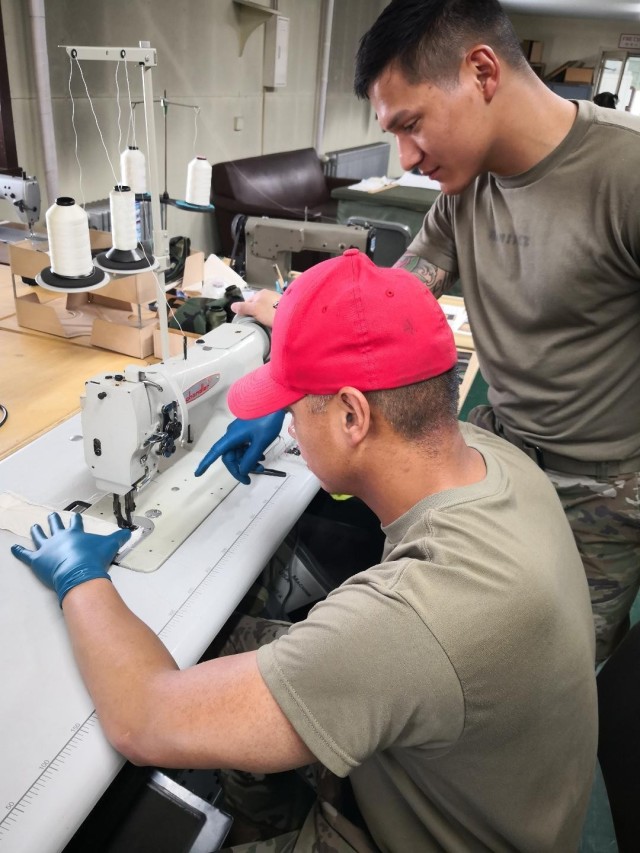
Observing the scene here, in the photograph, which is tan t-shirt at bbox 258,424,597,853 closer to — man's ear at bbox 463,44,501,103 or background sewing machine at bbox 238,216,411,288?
A: man's ear at bbox 463,44,501,103

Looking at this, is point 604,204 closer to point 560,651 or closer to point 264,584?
point 560,651

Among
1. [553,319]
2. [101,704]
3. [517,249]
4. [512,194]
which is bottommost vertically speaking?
[101,704]

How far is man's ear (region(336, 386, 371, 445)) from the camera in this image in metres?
0.86

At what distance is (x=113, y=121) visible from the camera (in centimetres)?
351

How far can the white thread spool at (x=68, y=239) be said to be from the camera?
4.62ft

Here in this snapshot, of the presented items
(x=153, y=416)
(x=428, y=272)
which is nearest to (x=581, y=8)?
(x=428, y=272)

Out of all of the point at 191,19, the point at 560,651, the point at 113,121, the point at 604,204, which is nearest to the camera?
the point at 560,651

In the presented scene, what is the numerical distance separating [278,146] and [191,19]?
5.98ft

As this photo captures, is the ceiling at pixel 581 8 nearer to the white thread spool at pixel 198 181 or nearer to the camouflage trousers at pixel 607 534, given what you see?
the white thread spool at pixel 198 181

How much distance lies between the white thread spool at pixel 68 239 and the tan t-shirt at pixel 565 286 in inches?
36.8

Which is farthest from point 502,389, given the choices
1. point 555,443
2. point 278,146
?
point 278,146

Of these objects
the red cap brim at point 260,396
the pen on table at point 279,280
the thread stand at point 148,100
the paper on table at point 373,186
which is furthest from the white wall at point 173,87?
the red cap brim at point 260,396

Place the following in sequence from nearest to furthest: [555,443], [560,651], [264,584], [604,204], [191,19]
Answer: [560,651], [604,204], [555,443], [264,584], [191,19]

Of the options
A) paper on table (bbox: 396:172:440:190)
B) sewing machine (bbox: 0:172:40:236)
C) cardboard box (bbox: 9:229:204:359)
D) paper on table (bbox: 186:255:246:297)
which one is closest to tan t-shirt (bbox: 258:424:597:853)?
cardboard box (bbox: 9:229:204:359)
